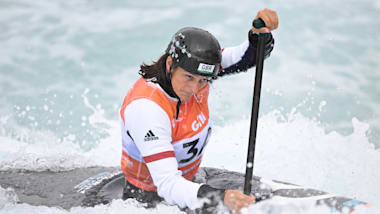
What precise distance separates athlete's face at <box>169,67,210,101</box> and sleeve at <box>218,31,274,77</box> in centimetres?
48

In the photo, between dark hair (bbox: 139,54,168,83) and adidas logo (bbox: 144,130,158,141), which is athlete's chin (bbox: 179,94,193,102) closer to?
dark hair (bbox: 139,54,168,83)

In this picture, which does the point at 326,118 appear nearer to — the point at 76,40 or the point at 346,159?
the point at 346,159

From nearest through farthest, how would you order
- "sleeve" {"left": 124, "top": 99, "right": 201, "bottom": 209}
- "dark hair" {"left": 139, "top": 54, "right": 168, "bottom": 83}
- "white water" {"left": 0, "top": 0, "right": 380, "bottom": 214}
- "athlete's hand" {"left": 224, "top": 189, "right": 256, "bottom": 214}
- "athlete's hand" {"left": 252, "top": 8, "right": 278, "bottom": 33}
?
"athlete's hand" {"left": 224, "top": 189, "right": 256, "bottom": 214} → "sleeve" {"left": 124, "top": 99, "right": 201, "bottom": 209} → "athlete's hand" {"left": 252, "top": 8, "right": 278, "bottom": 33} → "dark hair" {"left": 139, "top": 54, "right": 168, "bottom": 83} → "white water" {"left": 0, "top": 0, "right": 380, "bottom": 214}

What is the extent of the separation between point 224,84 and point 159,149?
5818 mm

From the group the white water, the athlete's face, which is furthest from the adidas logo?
the white water

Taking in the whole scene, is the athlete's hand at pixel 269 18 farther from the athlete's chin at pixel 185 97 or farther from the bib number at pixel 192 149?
the bib number at pixel 192 149

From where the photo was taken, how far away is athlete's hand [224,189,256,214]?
1.82 metres

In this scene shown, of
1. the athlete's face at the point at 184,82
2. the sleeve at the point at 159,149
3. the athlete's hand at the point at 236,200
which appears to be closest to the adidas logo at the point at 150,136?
the sleeve at the point at 159,149

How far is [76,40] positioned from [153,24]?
160cm

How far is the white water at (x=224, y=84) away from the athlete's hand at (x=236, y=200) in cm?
178

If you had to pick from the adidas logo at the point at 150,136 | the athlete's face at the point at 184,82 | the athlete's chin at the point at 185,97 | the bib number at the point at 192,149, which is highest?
the athlete's face at the point at 184,82

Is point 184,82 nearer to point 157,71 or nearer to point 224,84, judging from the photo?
point 157,71

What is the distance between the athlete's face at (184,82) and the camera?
2088 mm

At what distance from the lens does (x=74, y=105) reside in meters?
7.30
